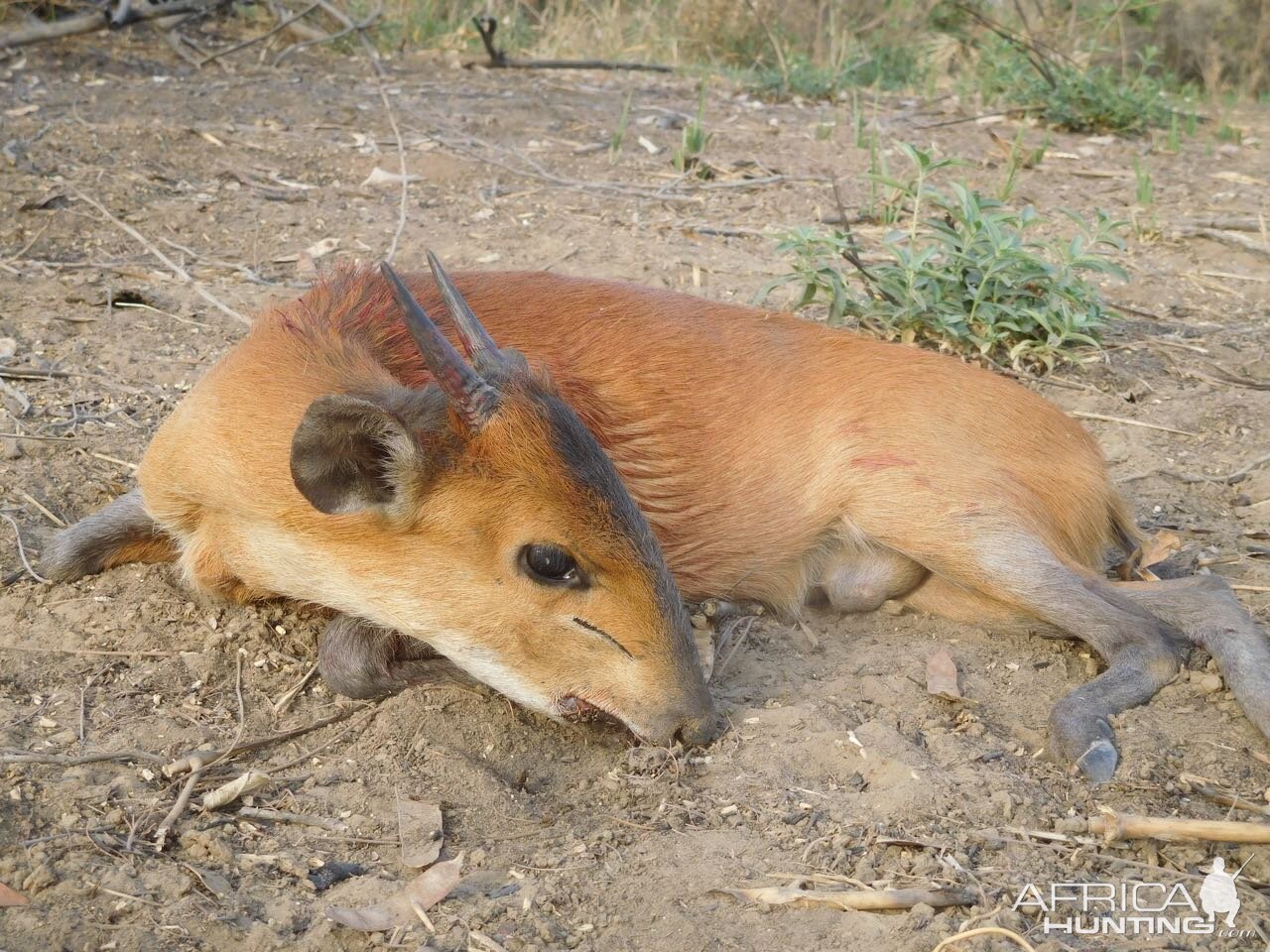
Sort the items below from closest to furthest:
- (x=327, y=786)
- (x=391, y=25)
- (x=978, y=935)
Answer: (x=978, y=935) → (x=327, y=786) → (x=391, y=25)

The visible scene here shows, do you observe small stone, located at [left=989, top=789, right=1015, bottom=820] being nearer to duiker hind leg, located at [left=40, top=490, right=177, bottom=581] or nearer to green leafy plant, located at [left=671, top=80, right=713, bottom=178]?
duiker hind leg, located at [left=40, top=490, right=177, bottom=581]

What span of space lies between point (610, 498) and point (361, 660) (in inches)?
32.3

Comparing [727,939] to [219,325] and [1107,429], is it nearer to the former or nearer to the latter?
[1107,429]

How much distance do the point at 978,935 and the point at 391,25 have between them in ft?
27.8

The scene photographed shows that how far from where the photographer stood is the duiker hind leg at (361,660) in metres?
3.30

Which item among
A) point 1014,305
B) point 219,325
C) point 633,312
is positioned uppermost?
point 633,312

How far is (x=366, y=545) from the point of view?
3143mm

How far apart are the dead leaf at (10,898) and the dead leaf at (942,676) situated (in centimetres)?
215

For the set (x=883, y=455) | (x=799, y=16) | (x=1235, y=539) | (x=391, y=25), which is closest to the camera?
(x=883, y=455)

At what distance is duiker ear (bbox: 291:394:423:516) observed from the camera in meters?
2.84

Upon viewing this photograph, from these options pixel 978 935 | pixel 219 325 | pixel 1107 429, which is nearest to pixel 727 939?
pixel 978 935

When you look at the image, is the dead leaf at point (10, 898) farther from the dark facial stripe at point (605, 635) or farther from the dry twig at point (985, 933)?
the dry twig at point (985, 933)

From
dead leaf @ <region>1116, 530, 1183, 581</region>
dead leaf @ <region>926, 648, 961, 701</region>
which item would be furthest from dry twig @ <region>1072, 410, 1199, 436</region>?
dead leaf @ <region>926, 648, 961, 701</region>

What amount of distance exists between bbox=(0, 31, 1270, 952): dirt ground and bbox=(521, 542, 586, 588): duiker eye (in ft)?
1.44
